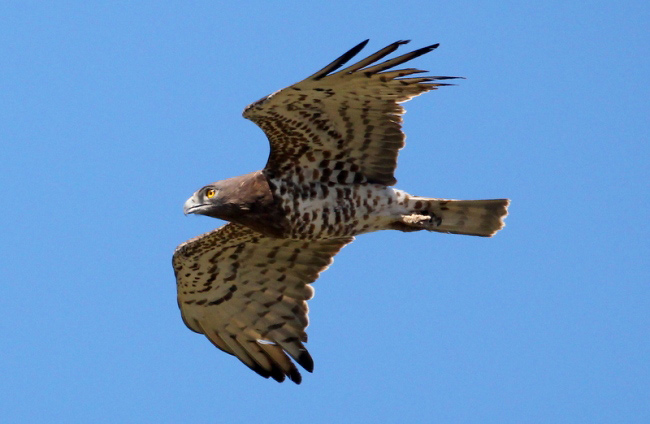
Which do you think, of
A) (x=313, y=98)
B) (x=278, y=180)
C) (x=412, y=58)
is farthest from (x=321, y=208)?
(x=412, y=58)

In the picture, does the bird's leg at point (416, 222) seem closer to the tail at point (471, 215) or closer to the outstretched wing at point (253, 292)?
the tail at point (471, 215)

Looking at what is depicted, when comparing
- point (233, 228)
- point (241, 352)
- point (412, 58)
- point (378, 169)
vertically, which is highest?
point (412, 58)

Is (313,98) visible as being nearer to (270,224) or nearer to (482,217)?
(270,224)

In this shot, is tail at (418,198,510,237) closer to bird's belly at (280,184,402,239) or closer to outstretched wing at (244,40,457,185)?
bird's belly at (280,184,402,239)

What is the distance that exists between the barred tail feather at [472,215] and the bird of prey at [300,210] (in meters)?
0.01

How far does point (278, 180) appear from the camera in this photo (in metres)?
11.3

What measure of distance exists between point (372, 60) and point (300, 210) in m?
1.85

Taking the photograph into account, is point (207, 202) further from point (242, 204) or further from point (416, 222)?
point (416, 222)

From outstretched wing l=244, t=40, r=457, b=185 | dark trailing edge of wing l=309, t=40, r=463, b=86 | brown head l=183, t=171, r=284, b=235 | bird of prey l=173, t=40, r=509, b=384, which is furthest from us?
brown head l=183, t=171, r=284, b=235

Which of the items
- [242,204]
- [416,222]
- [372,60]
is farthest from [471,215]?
[242,204]

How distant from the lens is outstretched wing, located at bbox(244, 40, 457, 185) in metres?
10.4

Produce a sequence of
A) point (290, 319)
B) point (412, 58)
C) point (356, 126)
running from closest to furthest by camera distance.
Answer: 1. point (412, 58)
2. point (356, 126)
3. point (290, 319)

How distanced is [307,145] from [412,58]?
1.60 meters

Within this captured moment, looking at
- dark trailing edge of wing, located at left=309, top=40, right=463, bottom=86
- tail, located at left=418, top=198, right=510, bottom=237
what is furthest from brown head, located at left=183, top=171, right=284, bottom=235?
tail, located at left=418, top=198, right=510, bottom=237
